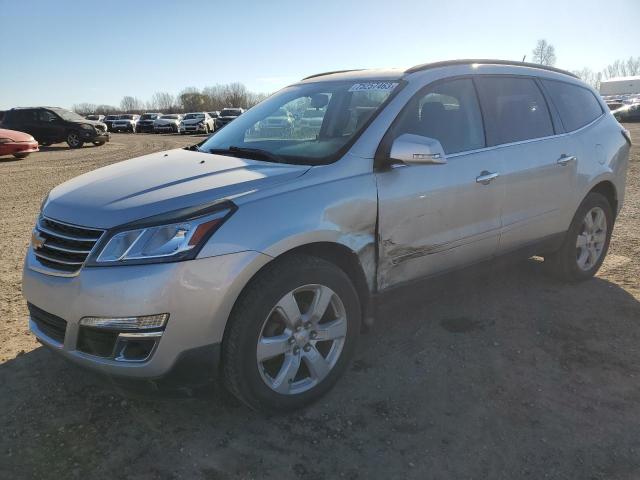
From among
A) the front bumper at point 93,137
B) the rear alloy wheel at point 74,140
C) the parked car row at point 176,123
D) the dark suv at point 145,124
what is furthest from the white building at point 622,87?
the rear alloy wheel at point 74,140

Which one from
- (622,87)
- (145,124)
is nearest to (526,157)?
(145,124)

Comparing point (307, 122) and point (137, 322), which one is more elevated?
point (307, 122)

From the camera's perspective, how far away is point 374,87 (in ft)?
11.2

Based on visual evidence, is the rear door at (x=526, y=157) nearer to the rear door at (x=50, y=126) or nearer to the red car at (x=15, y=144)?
the red car at (x=15, y=144)

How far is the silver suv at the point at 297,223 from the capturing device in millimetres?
2371

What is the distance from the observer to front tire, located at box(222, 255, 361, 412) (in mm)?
2514

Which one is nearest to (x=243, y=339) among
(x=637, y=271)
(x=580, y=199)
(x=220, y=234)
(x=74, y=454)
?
(x=220, y=234)

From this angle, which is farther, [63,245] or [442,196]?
[442,196]

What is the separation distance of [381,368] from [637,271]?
319cm

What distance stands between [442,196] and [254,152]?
3.91 ft

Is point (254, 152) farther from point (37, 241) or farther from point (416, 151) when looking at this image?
point (37, 241)

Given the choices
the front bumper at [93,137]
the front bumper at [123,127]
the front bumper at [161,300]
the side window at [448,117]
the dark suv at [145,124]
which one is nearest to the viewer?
the front bumper at [161,300]

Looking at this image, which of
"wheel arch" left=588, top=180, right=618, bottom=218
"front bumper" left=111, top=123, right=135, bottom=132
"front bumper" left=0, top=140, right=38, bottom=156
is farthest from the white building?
"wheel arch" left=588, top=180, right=618, bottom=218

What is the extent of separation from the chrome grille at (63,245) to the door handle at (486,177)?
7.64 ft
